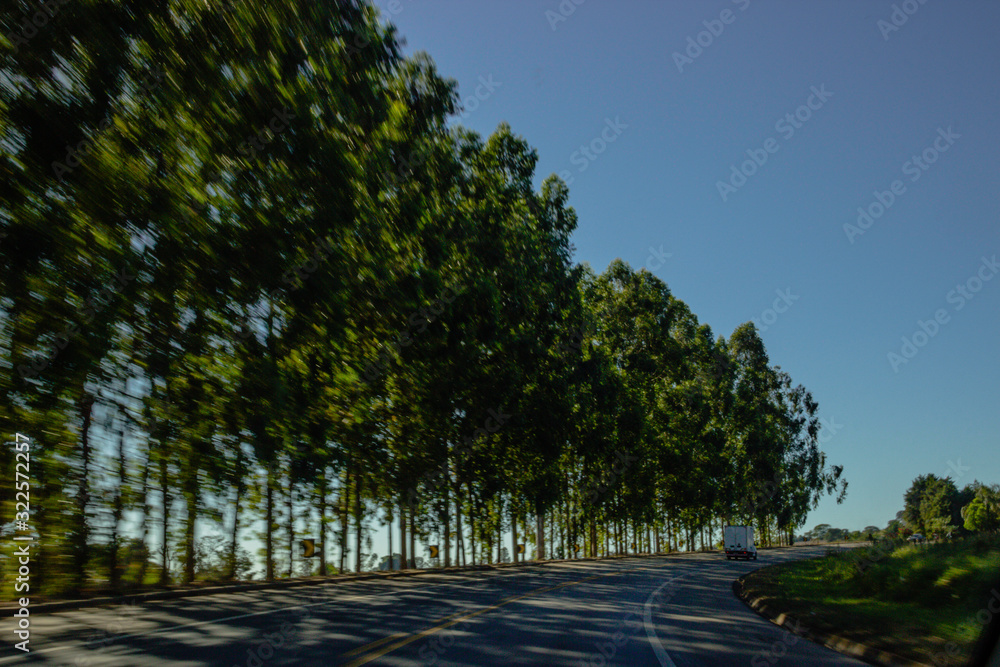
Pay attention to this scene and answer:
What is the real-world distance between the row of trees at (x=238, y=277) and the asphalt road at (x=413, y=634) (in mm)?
3905

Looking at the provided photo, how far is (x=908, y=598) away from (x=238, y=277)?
15831mm

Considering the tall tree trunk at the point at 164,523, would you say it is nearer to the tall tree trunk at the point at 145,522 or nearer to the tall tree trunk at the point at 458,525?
the tall tree trunk at the point at 145,522

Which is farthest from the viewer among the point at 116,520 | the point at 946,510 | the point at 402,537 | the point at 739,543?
the point at 946,510

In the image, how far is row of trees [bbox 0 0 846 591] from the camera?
12.8 metres

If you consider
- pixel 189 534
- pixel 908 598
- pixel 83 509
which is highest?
pixel 83 509

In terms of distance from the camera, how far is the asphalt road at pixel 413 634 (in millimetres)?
8367

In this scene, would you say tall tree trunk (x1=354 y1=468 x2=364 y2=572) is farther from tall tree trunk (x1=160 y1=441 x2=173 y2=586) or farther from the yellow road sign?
tall tree trunk (x1=160 y1=441 x2=173 y2=586)

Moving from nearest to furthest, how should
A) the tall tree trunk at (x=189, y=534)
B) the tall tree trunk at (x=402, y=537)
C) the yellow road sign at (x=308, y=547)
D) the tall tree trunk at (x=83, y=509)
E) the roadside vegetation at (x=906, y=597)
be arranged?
the roadside vegetation at (x=906, y=597)
the tall tree trunk at (x=83, y=509)
the tall tree trunk at (x=189, y=534)
the yellow road sign at (x=308, y=547)
the tall tree trunk at (x=402, y=537)

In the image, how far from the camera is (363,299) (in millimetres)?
21688

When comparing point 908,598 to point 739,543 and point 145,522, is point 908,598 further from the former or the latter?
point 739,543

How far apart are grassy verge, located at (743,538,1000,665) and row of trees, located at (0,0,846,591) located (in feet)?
39.4

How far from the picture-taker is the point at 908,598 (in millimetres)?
15016

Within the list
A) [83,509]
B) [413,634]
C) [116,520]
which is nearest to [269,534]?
[116,520]

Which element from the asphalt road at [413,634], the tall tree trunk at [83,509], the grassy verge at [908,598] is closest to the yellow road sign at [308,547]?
the asphalt road at [413,634]
